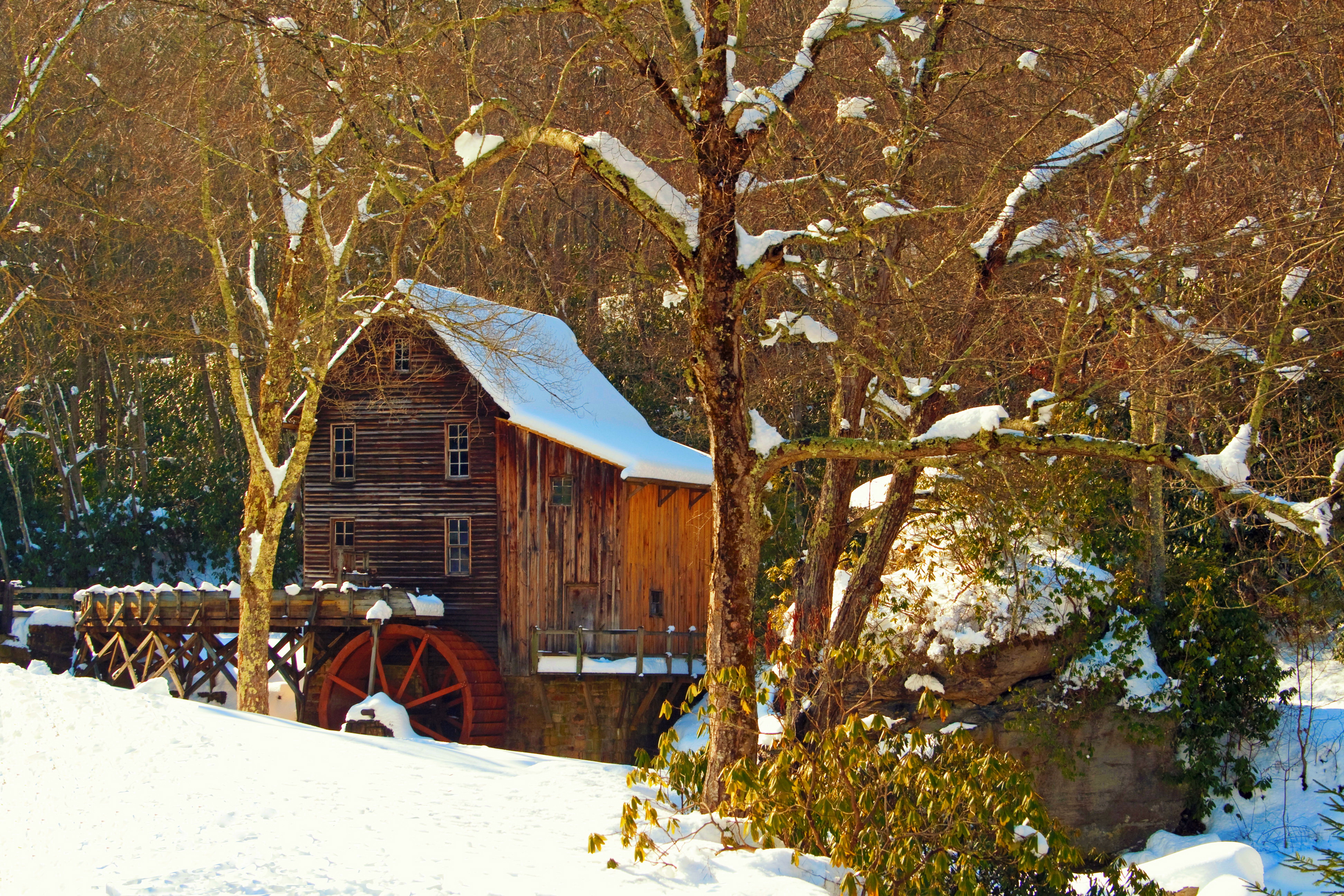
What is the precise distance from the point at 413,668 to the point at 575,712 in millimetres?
3196

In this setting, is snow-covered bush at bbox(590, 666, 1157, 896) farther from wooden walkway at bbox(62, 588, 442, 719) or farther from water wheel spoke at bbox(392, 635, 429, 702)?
wooden walkway at bbox(62, 588, 442, 719)

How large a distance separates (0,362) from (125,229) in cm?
736

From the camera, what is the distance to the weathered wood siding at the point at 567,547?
22703mm

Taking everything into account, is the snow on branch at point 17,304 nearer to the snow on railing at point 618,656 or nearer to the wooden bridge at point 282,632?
the wooden bridge at point 282,632

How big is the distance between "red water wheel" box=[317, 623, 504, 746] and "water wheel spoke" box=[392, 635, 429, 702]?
0.07ft

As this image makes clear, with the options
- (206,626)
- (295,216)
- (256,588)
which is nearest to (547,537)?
(206,626)

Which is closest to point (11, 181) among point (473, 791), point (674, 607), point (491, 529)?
point (491, 529)

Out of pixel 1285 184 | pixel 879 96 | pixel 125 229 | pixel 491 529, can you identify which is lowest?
pixel 491 529

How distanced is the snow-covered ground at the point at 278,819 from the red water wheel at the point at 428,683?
1123 cm

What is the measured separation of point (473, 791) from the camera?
9.09 m

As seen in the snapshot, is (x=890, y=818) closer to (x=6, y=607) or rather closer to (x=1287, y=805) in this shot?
(x=1287, y=805)

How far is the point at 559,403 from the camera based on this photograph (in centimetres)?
2352

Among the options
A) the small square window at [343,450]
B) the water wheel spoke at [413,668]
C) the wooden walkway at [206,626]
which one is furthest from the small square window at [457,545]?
the small square window at [343,450]

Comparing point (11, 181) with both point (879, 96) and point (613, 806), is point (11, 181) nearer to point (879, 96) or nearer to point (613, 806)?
Answer: point (879, 96)
